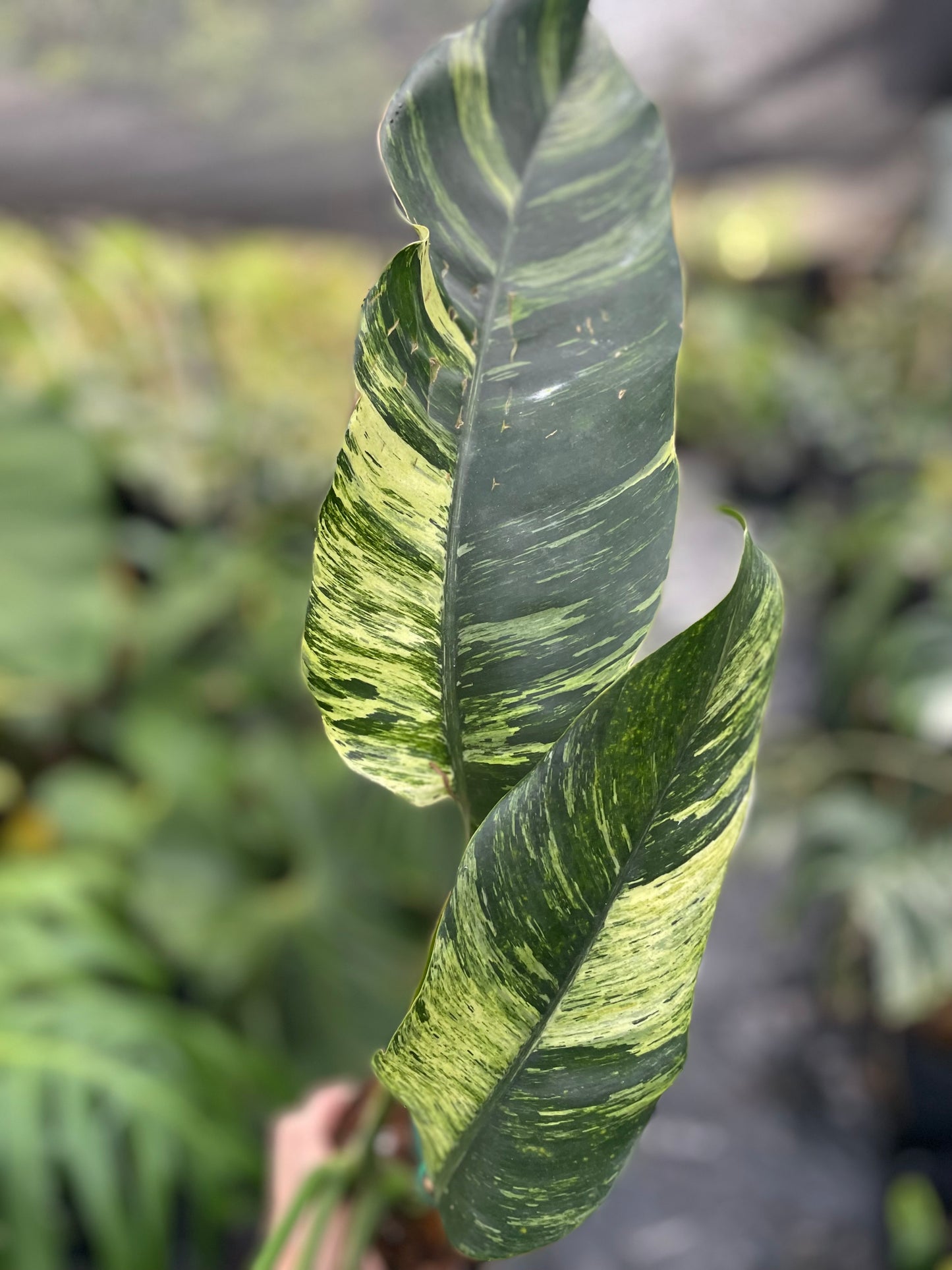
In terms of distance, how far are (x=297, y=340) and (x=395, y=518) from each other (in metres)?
3.09

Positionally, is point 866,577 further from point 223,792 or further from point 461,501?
point 461,501

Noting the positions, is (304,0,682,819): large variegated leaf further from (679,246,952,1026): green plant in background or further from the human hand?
(679,246,952,1026): green plant in background

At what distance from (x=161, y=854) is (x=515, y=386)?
120cm

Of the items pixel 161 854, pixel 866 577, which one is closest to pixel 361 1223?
pixel 161 854

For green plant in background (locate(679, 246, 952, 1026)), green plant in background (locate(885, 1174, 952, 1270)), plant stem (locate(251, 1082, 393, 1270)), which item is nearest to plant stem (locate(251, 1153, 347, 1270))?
plant stem (locate(251, 1082, 393, 1270))

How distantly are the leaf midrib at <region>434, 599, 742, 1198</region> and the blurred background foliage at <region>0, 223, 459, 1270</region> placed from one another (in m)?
0.85

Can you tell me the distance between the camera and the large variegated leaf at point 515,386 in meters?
0.25

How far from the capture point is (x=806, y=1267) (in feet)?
3.91

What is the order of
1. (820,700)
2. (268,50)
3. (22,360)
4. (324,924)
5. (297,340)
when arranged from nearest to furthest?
(268,50)
(324,924)
(820,700)
(22,360)
(297,340)

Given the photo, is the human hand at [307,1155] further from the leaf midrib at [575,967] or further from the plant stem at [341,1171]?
the leaf midrib at [575,967]

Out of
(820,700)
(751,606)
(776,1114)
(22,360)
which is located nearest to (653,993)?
(751,606)

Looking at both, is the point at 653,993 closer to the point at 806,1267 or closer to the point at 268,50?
the point at 268,50

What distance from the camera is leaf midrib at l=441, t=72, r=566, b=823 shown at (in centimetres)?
26

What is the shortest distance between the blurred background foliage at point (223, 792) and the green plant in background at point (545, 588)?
0.87 m
